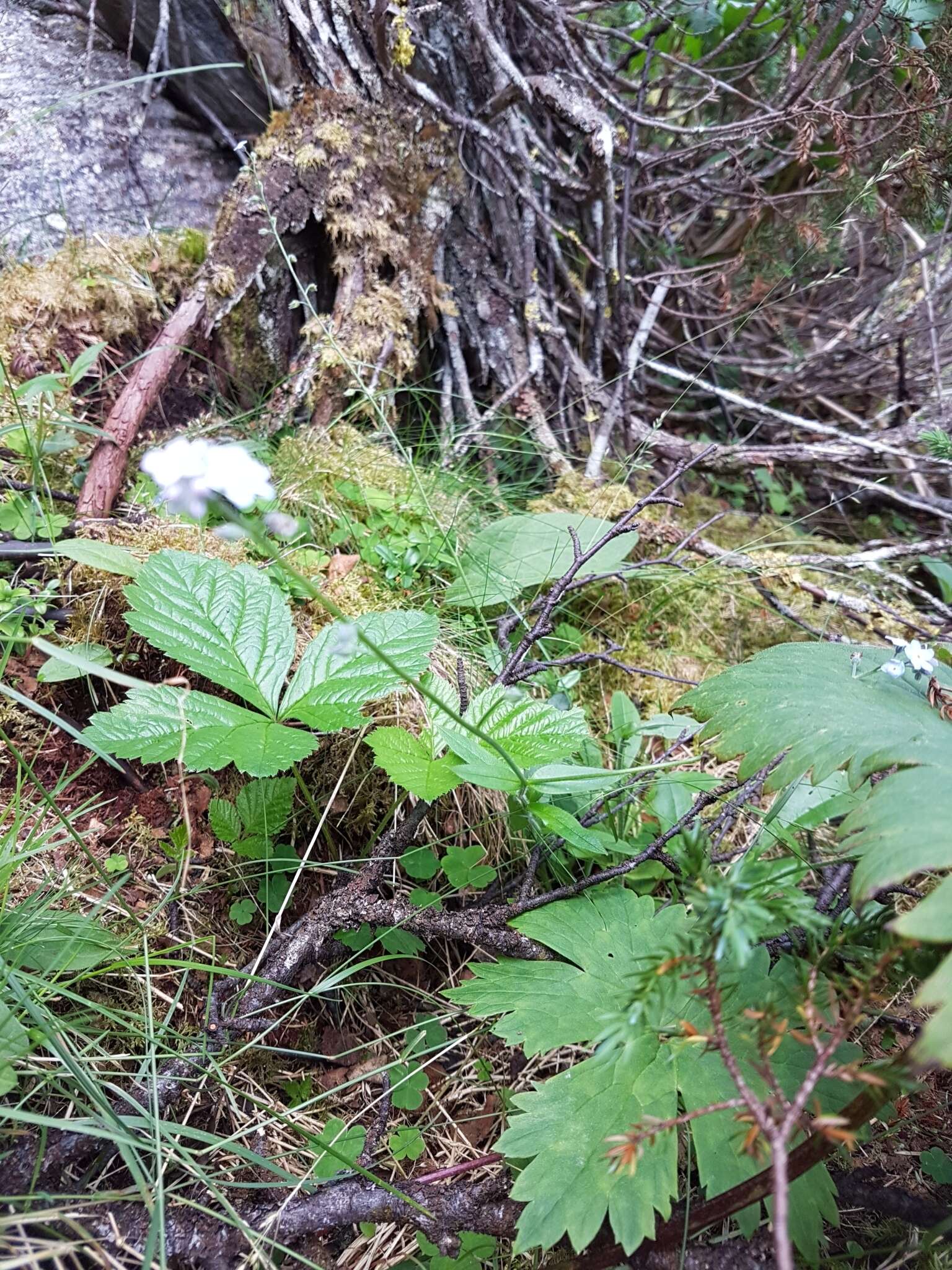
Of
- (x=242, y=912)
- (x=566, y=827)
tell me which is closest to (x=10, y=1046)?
(x=242, y=912)

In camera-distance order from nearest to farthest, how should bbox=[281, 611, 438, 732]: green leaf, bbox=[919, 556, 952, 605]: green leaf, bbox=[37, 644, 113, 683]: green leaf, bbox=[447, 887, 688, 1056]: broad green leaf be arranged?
bbox=[447, 887, 688, 1056]: broad green leaf → bbox=[281, 611, 438, 732]: green leaf → bbox=[37, 644, 113, 683]: green leaf → bbox=[919, 556, 952, 605]: green leaf

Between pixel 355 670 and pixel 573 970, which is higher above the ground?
pixel 355 670

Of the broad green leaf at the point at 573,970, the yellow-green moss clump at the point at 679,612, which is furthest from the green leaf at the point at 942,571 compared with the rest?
the broad green leaf at the point at 573,970

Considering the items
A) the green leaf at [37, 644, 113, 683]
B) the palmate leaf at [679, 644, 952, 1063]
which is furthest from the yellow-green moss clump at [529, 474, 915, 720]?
the green leaf at [37, 644, 113, 683]

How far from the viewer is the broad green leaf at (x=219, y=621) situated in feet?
4.24

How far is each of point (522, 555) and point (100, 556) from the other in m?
1.02

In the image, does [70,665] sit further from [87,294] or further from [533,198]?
[533,198]

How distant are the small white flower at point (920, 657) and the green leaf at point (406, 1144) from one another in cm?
109

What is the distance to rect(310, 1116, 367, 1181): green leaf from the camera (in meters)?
1.04

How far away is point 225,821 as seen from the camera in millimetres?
1294

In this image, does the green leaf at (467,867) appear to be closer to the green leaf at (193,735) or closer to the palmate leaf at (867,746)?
the green leaf at (193,735)

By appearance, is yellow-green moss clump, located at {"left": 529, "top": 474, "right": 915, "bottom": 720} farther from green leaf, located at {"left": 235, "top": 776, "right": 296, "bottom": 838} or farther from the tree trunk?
green leaf, located at {"left": 235, "top": 776, "right": 296, "bottom": 838}

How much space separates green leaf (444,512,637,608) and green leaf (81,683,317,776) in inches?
27.4

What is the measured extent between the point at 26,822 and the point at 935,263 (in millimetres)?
3654
